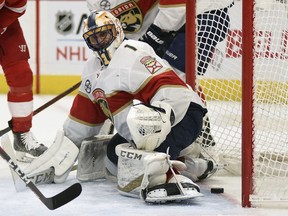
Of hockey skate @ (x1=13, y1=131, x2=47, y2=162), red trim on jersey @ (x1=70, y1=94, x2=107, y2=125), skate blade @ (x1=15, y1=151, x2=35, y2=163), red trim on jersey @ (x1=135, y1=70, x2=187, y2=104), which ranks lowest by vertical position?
skate blade @ (x1=15, y1=151, x2=35, y2=163)

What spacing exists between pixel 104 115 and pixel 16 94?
67 centimetres

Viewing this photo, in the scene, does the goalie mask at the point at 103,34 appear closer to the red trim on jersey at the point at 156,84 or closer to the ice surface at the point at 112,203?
the red trim on jersey at the point at 156,84

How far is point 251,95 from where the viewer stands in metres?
2.64

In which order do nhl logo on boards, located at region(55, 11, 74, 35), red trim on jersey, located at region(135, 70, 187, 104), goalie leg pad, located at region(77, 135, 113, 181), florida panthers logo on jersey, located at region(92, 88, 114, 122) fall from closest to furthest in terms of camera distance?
red trim on jersey, located at region(135, 70, 187, 104)
florida panthers logo on jersey, located at region(92, 88, 114, 122)
goalie leg pad, located at region(77, 135, 113, 181)
nhl logo on boards, located at region(55, 11, 74, 35)

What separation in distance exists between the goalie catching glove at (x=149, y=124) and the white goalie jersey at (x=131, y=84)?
9 cm

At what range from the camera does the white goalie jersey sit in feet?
9.50

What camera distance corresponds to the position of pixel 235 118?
11.5 ft

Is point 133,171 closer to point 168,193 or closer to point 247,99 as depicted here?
point 168,193

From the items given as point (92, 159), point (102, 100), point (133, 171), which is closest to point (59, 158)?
point (92, 159)

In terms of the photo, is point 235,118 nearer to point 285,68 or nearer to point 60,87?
point 285,68

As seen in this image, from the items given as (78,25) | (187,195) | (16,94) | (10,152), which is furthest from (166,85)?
(78,25)

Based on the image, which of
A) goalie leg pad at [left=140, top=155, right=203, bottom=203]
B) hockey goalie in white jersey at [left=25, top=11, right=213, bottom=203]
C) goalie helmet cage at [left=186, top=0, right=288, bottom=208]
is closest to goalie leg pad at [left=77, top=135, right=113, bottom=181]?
hockey goalie in white jersey at [left=25, top=11, right=213, bottom=203]

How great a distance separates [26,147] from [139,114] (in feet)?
3.70

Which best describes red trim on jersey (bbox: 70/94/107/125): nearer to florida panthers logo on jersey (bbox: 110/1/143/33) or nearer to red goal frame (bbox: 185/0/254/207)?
florida panthers logo on jersey (bbox: 110/1/143/33)
